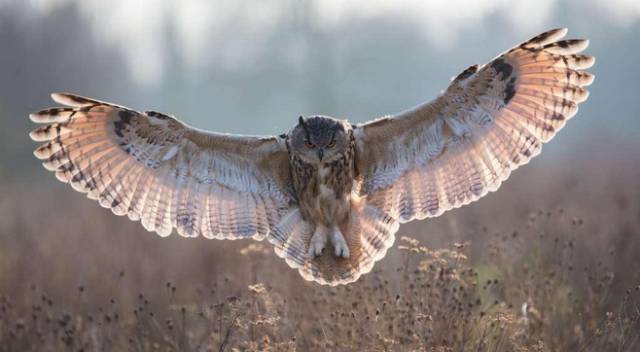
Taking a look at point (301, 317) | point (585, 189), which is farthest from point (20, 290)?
point (585, 189)

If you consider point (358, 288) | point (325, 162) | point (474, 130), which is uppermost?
point (474, 130)

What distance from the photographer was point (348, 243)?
5754 mm

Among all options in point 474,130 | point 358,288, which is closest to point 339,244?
point 358,288

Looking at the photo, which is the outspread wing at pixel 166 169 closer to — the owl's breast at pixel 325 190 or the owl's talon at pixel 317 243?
the owl's breast at pixel 325 190

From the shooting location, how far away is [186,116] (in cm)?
3009

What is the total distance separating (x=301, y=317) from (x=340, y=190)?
88 centimetres

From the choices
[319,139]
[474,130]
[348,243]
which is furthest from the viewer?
[348,243]

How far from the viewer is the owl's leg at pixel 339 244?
18.4ft

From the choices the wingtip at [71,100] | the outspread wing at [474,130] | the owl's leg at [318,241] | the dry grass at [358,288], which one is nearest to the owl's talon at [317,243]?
the owl's leg at [318,241]

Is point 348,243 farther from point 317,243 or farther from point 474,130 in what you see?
point 474,130

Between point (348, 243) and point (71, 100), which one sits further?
point (348, 243)

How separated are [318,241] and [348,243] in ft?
0.71

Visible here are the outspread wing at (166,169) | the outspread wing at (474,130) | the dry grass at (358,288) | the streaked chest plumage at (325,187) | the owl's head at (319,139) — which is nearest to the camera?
the dry grass at (358,288)

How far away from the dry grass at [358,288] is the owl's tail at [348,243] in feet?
0.44
